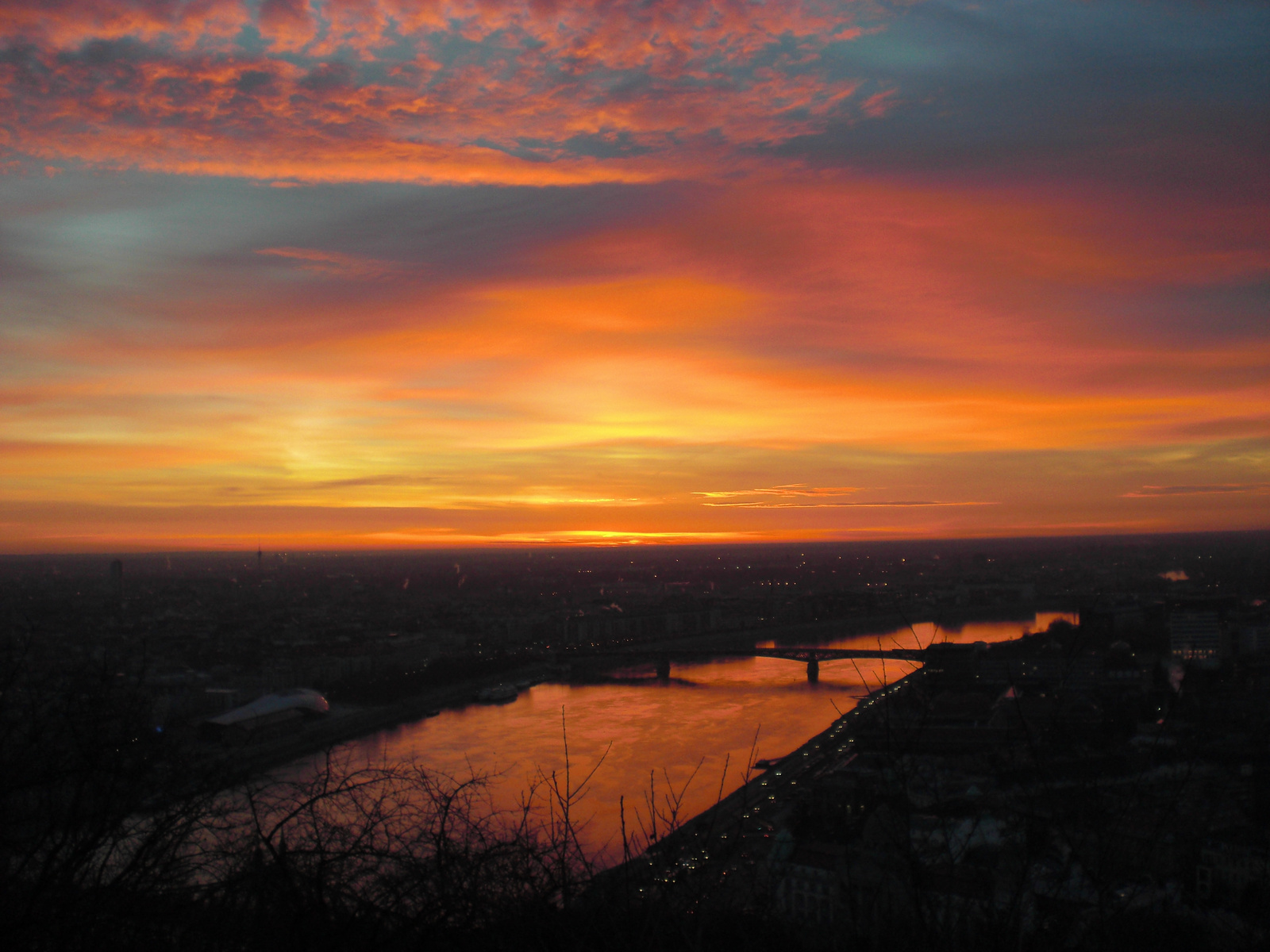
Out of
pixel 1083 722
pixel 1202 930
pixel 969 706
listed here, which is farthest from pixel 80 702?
pixel 969 706

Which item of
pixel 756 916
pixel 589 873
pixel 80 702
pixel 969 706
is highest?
pixel 80 702

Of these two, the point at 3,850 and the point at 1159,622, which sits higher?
the point at 3,850

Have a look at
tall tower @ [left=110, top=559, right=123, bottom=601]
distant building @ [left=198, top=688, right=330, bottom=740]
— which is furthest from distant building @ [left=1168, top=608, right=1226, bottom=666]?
tall tower @ [left=110, top=559, right=123, bottom=601]

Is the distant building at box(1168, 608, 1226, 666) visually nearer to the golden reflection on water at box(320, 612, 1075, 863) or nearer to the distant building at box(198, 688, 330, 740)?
the golden reflection on water at box(320, 612, 1075, 863)

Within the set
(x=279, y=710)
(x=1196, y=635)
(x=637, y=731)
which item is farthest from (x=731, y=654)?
(x=279, y=710)

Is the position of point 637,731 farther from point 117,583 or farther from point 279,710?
point 117,583

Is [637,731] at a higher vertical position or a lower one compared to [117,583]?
lower

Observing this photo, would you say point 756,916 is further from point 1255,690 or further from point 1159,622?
point 1159,622
